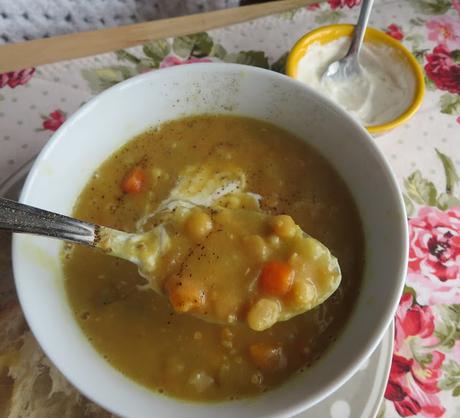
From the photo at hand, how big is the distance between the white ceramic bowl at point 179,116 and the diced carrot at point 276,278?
200mm

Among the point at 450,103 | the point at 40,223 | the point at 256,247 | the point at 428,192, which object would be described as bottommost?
the point at 428,192

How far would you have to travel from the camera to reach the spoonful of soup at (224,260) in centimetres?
116

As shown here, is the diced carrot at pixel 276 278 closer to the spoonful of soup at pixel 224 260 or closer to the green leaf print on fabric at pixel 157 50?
the spoonful of soup at pixel 224 260

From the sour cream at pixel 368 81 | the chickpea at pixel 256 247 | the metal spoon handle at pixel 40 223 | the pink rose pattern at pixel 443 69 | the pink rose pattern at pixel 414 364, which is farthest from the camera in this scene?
the pink rose pattern at pixel 443 69

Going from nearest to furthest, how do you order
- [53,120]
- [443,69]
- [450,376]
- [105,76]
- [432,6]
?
1. [450,376]
2. [53,120]
3. [105,76]
4. [443,69]
5. [432,6]

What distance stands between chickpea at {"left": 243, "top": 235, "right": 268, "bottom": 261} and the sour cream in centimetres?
74

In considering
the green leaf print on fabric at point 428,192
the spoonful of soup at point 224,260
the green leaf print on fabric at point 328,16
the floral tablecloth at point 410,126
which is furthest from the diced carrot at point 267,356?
the green leaf print on fabric at point 328,16

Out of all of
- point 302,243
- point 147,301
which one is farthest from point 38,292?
point 302,243

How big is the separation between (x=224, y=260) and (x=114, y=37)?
1015 millimetres

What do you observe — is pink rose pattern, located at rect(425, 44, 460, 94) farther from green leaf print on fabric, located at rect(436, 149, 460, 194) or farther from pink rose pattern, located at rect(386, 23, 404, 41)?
green leaf print on fabric, located at rect(436, 149, 460, 194)

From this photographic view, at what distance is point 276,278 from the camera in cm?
116

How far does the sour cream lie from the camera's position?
70.2 inches

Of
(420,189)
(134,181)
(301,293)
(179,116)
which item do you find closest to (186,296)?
(301,293)

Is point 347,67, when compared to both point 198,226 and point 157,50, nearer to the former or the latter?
point 157,50
